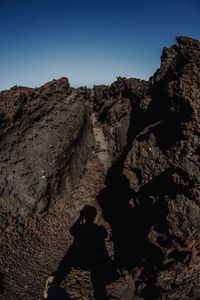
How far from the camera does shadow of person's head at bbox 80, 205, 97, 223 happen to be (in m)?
7.88

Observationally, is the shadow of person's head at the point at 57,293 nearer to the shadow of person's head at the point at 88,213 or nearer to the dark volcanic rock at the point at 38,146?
the shadow of person's head at the point at 88,213

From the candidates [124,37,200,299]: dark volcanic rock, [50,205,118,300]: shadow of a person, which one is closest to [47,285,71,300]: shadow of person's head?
[50,205,118,300]: shadow of a person

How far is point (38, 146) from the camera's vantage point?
8.02 meters

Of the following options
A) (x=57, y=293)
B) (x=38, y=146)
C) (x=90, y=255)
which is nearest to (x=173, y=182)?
(x=90, y=255)

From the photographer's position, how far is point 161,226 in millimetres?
5559

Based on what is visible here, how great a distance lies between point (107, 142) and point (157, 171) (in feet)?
11.7

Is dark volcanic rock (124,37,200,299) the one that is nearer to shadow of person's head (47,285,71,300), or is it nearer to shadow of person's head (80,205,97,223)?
shadow of person's head (80,205,97,223)

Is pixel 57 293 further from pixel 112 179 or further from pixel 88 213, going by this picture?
pixel 112 179

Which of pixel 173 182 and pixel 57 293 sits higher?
pixel 173 182

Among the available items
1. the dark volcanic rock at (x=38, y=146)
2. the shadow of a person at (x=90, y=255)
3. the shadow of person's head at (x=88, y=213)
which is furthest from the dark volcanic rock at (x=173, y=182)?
the dark volcanic rock at (x=38, y=146)

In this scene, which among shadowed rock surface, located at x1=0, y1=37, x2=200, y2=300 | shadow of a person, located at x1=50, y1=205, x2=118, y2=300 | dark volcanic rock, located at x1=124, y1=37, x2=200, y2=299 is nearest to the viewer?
dark volcanic rock, located at x1=124, y1=37, x2=200, y2=299

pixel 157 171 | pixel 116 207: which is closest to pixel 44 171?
pixel 116 207

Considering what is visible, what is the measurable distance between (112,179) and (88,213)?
125cm

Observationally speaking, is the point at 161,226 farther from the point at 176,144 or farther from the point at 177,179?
the point at 176,144
